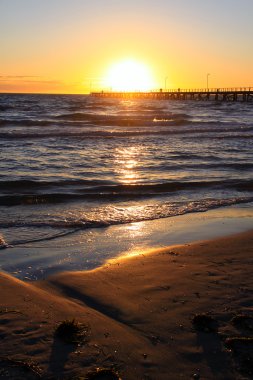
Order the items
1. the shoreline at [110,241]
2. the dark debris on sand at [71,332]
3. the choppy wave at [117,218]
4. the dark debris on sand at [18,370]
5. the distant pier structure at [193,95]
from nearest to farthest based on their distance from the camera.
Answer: the dark debris on sand at [18,370] → the dark debris on sand at [71,332] → the shoreline at [110,241] → the choppy wave at [117,218] → the distant pier structure at [193,95]

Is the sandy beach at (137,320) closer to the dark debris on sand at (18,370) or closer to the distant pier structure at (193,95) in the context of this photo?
the dark debris on sand at (18,370)

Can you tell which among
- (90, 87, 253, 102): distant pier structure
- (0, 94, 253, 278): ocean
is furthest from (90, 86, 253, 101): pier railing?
(0, 94, 253, 278): ocean

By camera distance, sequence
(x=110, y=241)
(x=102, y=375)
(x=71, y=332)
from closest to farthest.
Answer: (x=102, y=375) < (x=71, y=332) < (x=110, y=241)

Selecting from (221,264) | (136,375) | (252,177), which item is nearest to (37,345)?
(136,375)

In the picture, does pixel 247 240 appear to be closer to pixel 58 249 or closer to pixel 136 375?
pixel 58 249

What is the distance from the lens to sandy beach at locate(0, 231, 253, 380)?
Result: 11.6ft

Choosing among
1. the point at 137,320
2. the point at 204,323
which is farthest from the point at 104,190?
the point at 204,323

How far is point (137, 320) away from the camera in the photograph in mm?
4297

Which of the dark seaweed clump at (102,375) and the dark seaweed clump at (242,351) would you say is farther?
the dark seaweed clump at (242,351)

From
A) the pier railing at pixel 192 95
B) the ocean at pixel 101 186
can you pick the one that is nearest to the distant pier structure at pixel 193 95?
the pier railing at pixel 192 95

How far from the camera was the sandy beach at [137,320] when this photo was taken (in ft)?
11.6

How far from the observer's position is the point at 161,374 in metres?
3.44

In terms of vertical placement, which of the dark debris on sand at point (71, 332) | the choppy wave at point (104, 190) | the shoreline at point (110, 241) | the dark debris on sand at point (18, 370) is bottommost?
the shoreline at point (110, 241)

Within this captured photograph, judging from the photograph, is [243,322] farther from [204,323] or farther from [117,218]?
[117,218]
